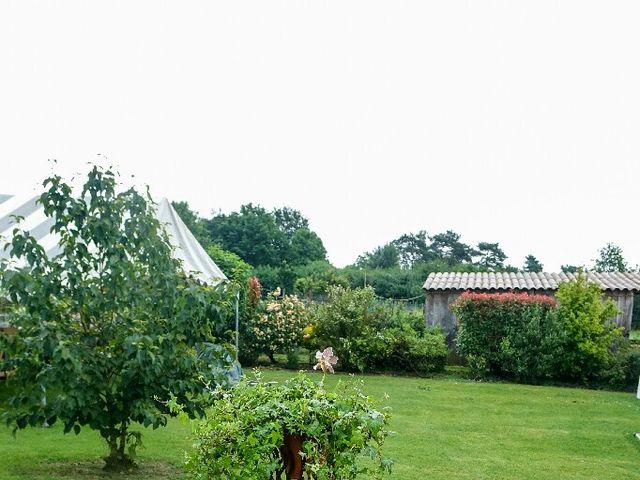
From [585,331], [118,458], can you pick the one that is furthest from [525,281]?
[118,458]

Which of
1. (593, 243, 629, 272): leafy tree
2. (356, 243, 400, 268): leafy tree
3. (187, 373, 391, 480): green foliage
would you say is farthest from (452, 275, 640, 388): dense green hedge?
(356, 243, 400, 268): leafy tree

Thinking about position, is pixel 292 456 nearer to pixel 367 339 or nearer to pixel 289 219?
pixel 367 339

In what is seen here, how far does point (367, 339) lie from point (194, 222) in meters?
36.4

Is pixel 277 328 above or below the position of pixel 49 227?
below

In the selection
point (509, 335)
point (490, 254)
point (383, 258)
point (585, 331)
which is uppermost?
point (490, 254)

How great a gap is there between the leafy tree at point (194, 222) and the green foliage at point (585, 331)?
34.3 metres

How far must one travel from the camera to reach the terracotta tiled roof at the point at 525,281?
19.3m

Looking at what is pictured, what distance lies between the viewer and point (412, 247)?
172 feet

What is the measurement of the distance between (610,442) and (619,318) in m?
10.0

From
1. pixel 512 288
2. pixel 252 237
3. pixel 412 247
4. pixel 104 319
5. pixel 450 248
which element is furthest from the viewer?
pixel 252 237

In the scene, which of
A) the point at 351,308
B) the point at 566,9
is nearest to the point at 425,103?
the point at 566,9

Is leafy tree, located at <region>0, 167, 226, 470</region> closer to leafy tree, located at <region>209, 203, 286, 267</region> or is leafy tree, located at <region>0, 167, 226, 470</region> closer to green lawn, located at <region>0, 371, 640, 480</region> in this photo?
green lawn, located at <region>0, 371, 640, 480</region>

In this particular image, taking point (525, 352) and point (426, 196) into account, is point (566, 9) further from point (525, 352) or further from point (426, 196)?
point (426, 196)

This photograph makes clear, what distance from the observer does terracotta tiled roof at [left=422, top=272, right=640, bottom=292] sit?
19.3 metres
